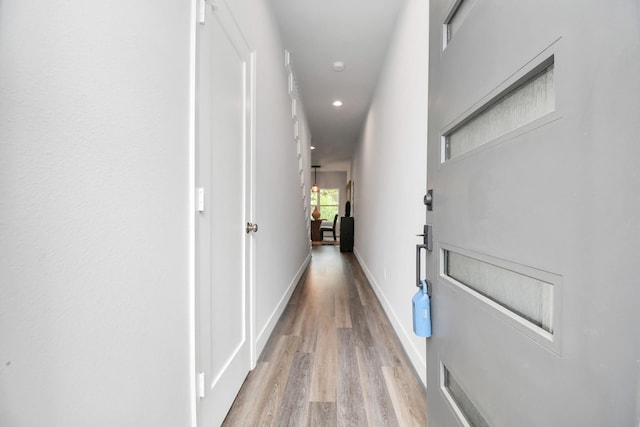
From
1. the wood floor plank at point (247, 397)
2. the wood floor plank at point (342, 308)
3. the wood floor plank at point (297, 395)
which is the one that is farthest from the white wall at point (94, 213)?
the wood floor plank at point (342, 308)

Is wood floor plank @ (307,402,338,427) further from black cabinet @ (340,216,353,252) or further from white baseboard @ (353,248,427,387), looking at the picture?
black cabinet @ (340,216,353,252)

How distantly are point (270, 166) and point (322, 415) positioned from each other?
1.82m

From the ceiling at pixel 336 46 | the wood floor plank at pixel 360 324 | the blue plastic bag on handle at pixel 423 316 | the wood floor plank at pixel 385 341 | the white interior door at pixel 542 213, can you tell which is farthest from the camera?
the ceiling at pixel 336 46

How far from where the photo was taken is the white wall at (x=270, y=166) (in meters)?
2.04

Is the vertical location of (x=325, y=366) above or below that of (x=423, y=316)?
below

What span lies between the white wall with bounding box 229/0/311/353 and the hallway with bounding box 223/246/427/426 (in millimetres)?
249

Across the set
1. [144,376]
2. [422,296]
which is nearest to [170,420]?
[144,376]

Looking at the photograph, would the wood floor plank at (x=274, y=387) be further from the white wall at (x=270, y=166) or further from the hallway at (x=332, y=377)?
the white wall at (x=270, y=166)

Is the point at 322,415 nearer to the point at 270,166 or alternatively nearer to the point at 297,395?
the point at 297,395

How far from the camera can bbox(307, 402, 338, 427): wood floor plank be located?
53.9 inches

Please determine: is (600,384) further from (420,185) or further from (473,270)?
(420,185)

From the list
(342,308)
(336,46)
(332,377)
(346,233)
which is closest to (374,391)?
(332,377)

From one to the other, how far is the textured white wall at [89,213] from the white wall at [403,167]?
141cm

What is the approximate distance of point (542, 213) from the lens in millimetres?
576
